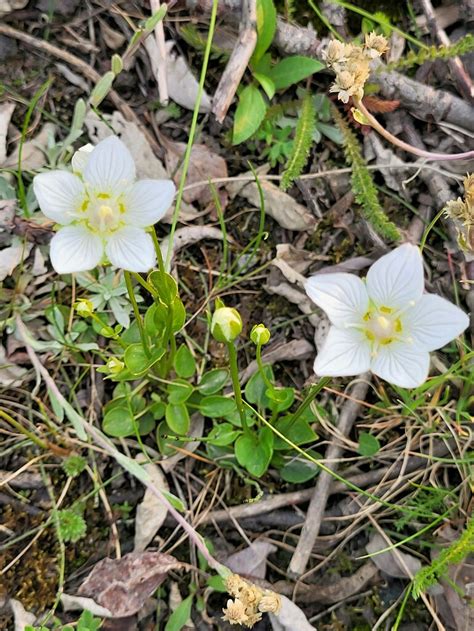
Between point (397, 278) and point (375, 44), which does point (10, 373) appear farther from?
point (375, 44)

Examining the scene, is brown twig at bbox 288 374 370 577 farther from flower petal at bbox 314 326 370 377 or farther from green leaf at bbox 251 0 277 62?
green leaf at bbox 251 0 277 62

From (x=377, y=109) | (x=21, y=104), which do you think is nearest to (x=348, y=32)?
(x=377, y=109)

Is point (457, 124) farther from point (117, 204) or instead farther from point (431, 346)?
point (117, 204)

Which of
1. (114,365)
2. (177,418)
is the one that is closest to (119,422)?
(177,418)


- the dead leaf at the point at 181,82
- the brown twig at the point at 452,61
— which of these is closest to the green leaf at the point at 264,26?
the dead leaf at the point at 181,82

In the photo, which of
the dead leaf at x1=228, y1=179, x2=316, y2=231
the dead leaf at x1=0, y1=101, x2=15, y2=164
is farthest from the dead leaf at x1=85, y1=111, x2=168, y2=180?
the dead leaf at x1=228, y1=179, x2=316, y2=231

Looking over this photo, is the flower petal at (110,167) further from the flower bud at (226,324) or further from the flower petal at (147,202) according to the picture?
the flower bud at (226,324)

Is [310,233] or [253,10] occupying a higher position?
[253,10]
